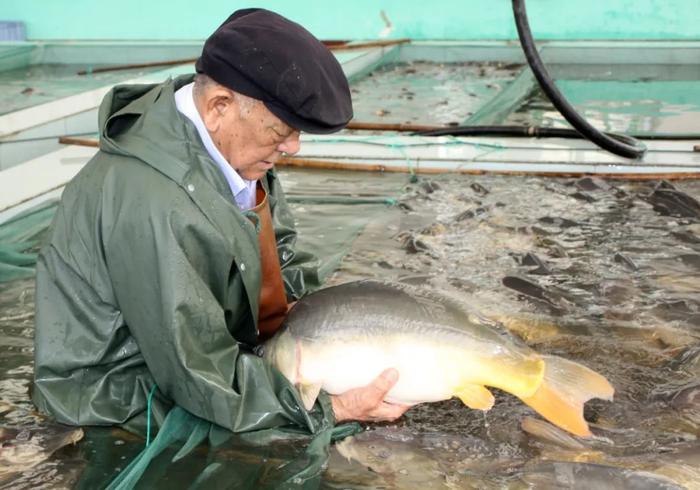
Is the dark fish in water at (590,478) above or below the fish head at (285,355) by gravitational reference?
below

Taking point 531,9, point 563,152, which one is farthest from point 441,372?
point 531,9

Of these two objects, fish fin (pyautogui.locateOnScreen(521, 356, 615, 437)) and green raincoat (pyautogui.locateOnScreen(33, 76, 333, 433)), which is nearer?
green raincoat (pyautogui.locateOnScreen(33, 76, 333, 433))

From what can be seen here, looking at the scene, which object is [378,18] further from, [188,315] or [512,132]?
[188,315]

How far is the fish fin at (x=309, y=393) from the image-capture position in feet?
9.62

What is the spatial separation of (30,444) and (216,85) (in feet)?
4.08

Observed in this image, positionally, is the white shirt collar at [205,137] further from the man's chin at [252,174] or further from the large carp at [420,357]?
the large carp at [420,357]

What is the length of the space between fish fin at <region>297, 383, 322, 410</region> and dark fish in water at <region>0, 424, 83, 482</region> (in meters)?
0.69

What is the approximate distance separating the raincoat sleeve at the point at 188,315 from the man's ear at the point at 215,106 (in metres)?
0.27

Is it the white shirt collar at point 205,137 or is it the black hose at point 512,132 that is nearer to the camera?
the white shirt collar at point 205,137

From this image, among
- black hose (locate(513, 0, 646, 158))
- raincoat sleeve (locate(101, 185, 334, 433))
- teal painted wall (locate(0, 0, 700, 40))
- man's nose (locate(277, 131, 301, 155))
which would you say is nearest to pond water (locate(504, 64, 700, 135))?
black hose (locate(513, 0, 646, 158))

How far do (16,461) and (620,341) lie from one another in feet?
7.48

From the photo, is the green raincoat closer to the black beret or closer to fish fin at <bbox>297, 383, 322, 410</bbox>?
fish fin at <bbox>297, 383, 322, 410</bbox>

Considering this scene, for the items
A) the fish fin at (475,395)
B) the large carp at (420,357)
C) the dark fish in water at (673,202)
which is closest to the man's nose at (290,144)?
the large carp at (420,357)

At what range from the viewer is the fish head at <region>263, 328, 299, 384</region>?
9.73 ft
